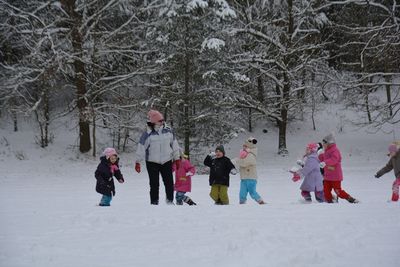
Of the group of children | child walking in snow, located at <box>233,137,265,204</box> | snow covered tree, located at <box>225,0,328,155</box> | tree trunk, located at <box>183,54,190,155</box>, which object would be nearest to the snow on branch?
tree trunk, located at <box>183,54,190,155</box>

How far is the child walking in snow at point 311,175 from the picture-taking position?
401 inches

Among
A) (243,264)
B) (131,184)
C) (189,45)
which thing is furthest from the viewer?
(189,45)

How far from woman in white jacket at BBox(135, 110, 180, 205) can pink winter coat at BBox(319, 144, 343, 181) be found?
3.27 metres

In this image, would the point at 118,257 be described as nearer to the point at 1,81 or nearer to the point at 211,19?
the point at 211,19

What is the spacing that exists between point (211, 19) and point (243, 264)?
1838 cm

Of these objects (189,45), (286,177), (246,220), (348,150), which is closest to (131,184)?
(286,177)

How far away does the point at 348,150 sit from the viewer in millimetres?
26062

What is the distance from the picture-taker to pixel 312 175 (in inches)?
401

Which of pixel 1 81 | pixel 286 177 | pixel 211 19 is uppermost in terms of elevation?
pixel 211 19

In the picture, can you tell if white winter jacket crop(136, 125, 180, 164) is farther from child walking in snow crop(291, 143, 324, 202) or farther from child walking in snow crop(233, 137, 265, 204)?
child walking in snow crop(291, 143, 324, 202)

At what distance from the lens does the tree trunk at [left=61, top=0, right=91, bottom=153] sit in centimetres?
2316

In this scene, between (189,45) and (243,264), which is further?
(189,45)

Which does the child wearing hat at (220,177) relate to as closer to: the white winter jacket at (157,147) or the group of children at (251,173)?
the group of children at (251,173)

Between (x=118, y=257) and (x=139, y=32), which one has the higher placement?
(x=139, y=32)
